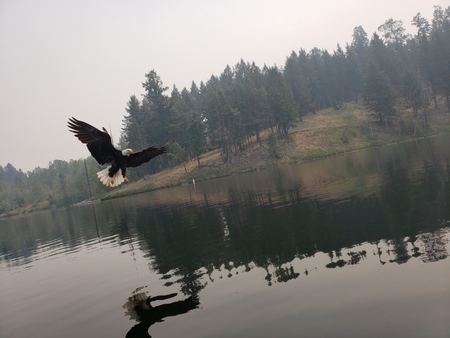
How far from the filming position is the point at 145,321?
962cm

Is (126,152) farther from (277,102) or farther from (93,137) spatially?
(277,102)

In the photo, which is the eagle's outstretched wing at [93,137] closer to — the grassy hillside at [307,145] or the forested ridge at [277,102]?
the forested ridge at [277,102]

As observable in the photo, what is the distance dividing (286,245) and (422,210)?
18.9ft

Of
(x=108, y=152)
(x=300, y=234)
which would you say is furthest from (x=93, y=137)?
(x=300, y=234)

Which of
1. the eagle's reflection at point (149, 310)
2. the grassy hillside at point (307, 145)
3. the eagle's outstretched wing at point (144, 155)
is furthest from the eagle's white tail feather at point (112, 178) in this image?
the grassy hillside at point (307, 145)

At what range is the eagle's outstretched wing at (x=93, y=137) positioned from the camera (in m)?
11.1

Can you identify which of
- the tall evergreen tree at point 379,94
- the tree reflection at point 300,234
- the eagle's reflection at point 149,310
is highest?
the tall evergreen tree at point 379,94

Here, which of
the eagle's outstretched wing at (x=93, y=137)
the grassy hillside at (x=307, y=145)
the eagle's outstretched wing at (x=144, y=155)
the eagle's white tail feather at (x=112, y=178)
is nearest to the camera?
the eagle's outstretched wing at (x=93, y=137)

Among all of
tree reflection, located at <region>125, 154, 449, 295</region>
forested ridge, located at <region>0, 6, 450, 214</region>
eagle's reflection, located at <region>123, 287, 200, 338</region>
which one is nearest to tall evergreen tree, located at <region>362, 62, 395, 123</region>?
forested ridge, located at <region>0, 6, 450, 214</region>

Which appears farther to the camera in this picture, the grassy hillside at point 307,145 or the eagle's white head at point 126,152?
the grassy hillside at point 307,145

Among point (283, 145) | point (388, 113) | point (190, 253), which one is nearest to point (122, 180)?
point (190, 253)

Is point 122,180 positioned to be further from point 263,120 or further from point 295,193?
point 263,120

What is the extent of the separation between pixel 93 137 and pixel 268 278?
6.48 meters

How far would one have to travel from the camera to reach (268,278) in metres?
10.9
